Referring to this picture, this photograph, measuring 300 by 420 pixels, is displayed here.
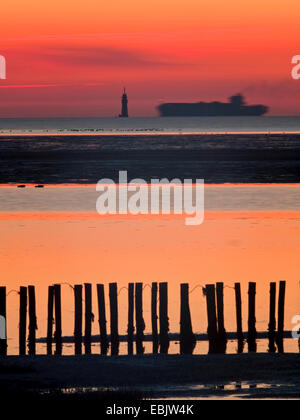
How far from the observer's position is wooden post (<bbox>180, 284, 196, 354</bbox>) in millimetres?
17562

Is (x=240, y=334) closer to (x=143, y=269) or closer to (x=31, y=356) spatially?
(x=31, y=356)

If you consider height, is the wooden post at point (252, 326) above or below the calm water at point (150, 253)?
below

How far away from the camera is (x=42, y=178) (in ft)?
233

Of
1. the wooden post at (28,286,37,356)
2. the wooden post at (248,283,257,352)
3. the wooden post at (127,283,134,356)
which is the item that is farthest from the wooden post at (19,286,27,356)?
the wooden post at (248,283,257,352)

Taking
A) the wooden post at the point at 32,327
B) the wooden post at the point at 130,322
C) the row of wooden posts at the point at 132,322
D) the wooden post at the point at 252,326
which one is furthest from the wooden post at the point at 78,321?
the wooden post at the point at 252,326

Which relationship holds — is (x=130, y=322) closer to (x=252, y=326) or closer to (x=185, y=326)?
(x=185, y=326)

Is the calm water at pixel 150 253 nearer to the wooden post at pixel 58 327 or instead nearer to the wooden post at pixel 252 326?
the wooden post at pixel 252 326

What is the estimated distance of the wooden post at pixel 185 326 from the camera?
17562 mm

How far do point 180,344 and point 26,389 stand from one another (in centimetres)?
499

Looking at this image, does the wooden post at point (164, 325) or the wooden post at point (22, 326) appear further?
the wooden post at point (164, 325)

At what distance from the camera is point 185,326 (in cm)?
1777

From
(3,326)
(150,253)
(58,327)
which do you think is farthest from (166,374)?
(150,253)

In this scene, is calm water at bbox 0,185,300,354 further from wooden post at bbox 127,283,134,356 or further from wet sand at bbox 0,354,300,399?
wet sand at bbox 0,354,300,399

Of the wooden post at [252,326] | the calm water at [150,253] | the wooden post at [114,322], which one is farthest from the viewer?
the calm water at [150,253]
